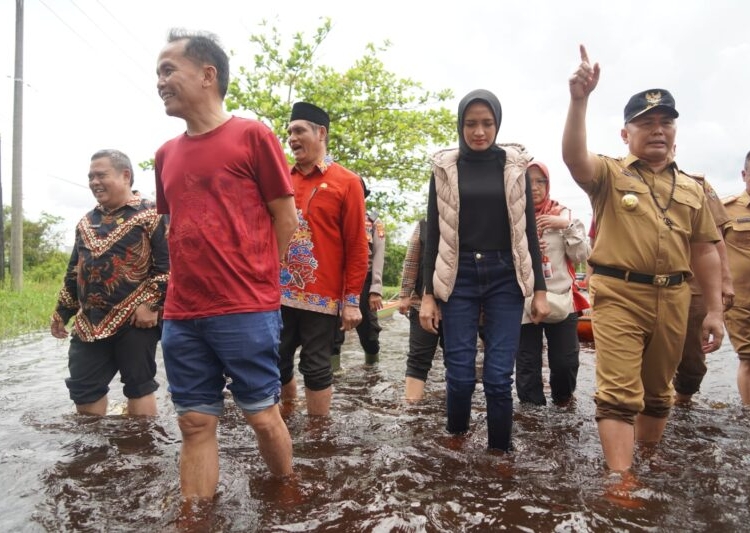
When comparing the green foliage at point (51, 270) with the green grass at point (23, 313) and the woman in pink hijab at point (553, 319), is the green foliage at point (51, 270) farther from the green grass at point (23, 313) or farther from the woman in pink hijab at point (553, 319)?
the woman in pink hijab at point (553, 319)

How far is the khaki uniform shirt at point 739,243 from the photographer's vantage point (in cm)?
475

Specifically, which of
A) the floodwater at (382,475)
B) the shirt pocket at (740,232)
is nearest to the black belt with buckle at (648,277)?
the floodwater at (382,475)

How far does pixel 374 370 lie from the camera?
6.49 metres

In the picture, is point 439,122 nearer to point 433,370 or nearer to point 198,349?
point 433,370

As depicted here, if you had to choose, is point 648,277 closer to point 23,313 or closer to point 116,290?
point 116,290

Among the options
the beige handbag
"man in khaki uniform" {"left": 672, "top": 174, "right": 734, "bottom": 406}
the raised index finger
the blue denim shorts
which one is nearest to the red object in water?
"man in khaki uniform" {"left": 672, "top": 174, "right": 734, "bottom": 406}

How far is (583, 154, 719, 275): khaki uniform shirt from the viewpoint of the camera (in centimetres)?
300

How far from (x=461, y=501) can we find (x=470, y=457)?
2.04 feet

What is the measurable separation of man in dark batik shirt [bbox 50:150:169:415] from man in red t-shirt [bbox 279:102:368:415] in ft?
3.00

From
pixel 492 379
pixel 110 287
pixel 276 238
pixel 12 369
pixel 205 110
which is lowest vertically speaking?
pixel 12 369

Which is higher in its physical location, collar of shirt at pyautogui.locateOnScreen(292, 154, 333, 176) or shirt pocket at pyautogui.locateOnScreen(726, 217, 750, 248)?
collar of shirt at pyautogui.locateOnScreen(292, 154, 333, 176)

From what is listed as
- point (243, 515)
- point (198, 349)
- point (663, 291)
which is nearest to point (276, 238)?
point (198, 349)

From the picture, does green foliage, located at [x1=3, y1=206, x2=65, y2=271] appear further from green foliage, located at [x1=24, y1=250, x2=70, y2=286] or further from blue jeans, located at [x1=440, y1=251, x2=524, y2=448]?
blue jeans, located at [x1=440, y1=251, x2=524, y2=448]

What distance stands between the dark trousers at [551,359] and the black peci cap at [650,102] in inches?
73.6
